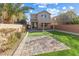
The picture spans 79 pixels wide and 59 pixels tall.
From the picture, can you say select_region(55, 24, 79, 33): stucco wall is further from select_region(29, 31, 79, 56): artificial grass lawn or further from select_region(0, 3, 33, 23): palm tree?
select_region(0, 3, 33, 23): palm tree

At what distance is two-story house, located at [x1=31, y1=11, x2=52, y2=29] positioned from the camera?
198 centimetres

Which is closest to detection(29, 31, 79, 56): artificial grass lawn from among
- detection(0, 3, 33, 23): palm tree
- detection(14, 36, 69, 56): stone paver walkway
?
detection(14, 36, 69, 56): stone paver walkway

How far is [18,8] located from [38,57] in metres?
0.63

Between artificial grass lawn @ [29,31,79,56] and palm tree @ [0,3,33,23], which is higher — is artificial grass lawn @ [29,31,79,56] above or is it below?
below

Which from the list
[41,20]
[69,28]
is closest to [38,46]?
[41,20]

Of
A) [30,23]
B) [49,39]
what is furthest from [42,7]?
[49,39]

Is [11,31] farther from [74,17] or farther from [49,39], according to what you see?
[74,17]

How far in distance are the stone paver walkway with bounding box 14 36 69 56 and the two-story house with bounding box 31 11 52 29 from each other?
0.13 m

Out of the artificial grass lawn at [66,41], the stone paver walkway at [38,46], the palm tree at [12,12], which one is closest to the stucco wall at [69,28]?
the artificial grass lawn at [66,41]

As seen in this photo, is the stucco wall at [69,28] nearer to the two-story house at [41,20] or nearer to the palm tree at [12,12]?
the two-story house at [41,20]

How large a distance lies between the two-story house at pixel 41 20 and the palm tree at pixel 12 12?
0.13 meters

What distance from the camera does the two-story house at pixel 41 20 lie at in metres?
1.98

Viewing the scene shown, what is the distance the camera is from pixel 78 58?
1.92 meters

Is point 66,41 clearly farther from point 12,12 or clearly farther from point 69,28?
point 12,12
